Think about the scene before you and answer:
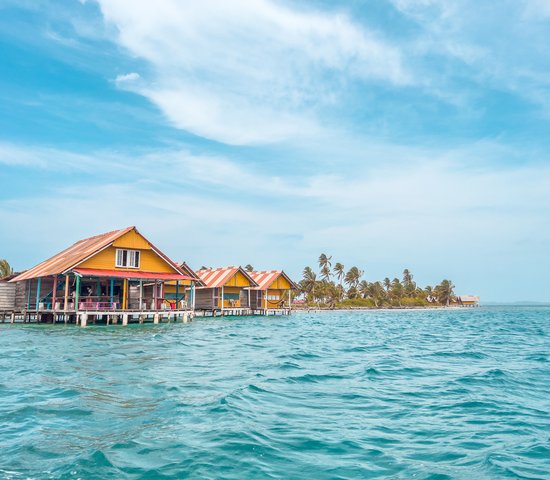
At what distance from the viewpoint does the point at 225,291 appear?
186 ft

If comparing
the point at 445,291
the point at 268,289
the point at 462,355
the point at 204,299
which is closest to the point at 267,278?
the point at 268,289

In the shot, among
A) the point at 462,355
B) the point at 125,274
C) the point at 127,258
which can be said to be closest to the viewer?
the point at 462,355

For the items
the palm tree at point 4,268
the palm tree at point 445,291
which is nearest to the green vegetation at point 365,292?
the palm tree at point 445,291

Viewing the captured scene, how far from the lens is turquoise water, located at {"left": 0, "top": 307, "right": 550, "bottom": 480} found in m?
6.24

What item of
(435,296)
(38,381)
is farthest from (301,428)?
(435,296)

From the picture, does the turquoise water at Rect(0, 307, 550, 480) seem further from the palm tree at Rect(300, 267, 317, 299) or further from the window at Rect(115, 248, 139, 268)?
the palm tree at Rect(300, 267, 317, 299)

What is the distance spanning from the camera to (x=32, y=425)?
7.89m

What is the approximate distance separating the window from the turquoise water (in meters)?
20.7

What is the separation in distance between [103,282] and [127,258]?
5357 mm

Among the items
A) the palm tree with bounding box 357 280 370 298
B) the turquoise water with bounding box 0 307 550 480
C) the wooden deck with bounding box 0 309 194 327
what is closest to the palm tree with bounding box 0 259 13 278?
the wooden deck with bounding box 0 309 194 327

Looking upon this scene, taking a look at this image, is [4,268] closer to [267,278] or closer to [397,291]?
[267,278]

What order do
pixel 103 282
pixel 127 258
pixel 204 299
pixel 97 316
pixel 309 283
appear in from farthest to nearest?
pixel 309 283
pixel 204 299
pixel 103 282
pixel 97 316
pixel 127 258

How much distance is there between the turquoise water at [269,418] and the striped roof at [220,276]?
1441 inches

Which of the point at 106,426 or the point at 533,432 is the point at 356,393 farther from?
the point at 106,426
